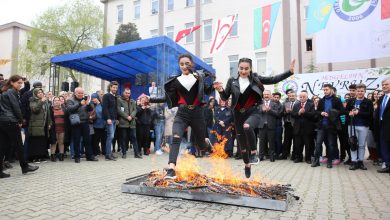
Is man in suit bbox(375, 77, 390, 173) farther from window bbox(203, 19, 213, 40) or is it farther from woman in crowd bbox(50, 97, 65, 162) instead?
window bbox(203, 19, 213, 40)

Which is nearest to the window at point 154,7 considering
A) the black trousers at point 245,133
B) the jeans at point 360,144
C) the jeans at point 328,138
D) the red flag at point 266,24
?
the red flag at point 266,24

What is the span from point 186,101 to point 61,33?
2876 cm

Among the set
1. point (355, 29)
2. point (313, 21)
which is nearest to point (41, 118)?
point (313, 21)

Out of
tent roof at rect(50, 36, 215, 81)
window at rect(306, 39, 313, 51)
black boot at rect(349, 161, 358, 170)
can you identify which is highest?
window at rect(306, 39, 313, 51)

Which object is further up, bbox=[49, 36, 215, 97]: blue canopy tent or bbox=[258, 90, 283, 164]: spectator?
bbox=[49, 36, 215, 97]: blue canopy tent

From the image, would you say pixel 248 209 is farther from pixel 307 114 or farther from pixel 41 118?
pixel 41 118

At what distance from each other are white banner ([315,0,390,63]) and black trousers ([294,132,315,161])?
3914mm

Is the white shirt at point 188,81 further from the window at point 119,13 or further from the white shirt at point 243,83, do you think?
the window at point 119,13

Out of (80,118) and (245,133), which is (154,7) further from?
(245,133)

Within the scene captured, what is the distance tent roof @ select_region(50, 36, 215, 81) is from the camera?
11.0 meters

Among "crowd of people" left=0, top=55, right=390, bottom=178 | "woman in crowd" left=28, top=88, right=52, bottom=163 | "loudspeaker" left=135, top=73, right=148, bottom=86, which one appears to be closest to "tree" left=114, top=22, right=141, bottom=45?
"loudspeaker" left=135, top=73, right=148, bottom=86

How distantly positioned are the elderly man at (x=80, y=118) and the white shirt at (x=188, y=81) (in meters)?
4.67

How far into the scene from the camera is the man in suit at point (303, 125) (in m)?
8.92

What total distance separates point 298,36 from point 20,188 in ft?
77.8
